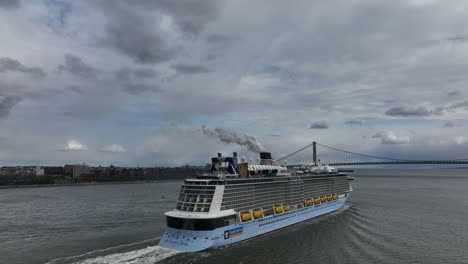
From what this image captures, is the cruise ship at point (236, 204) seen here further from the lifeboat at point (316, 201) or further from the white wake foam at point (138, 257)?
the white wake foam at point (138, 257)

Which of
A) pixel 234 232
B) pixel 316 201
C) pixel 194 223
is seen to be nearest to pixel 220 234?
pixel 234 232

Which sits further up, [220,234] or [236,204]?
[236,204]

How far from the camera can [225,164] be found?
35.2m

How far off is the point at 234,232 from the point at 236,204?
A: 2.90m

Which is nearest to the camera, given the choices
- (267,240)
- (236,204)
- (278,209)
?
(236,204)

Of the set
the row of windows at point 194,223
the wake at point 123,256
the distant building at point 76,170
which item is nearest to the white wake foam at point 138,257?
the wake at point 123,256

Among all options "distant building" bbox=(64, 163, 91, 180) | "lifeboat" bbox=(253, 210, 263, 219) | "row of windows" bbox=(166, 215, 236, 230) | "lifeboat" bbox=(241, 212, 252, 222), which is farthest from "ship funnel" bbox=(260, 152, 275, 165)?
"distant building" bbox=(64, 163, 91, 180)

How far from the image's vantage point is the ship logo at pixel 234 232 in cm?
2885

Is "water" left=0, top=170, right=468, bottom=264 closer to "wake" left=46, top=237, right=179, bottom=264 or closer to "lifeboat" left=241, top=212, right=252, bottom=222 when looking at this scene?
"wake" left=46, top=237, right=179, bottom=264

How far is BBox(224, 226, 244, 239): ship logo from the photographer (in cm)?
2885

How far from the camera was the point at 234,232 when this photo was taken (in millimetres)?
29766

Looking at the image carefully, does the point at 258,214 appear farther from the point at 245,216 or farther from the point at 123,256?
the point at 123,256

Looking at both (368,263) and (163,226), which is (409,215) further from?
(163,226)

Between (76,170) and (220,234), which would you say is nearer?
(220,234)
